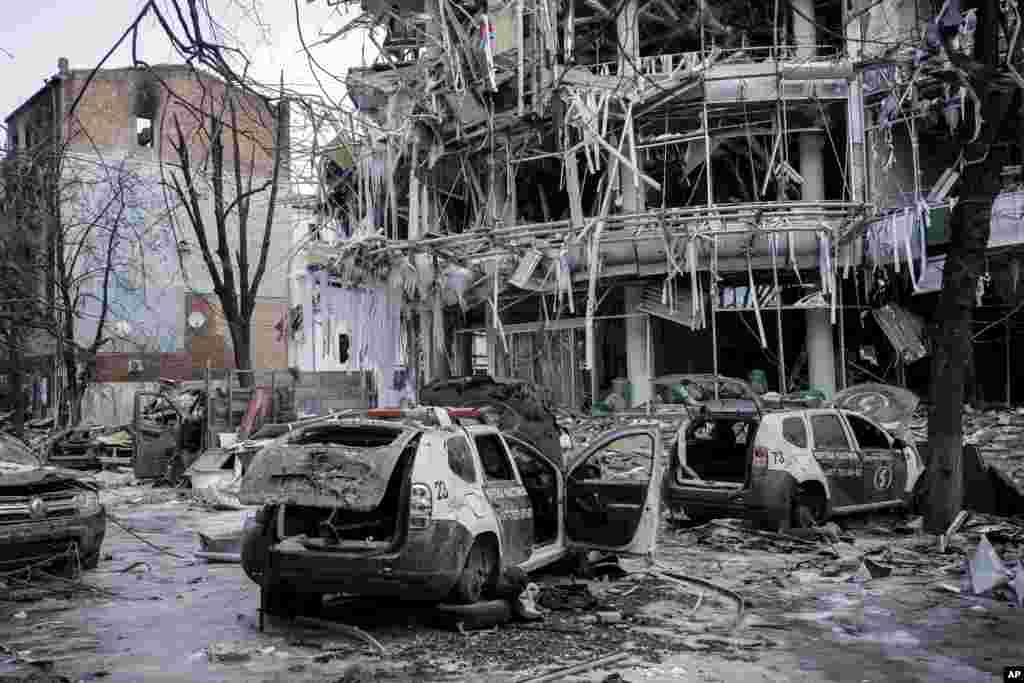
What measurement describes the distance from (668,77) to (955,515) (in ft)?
43.5

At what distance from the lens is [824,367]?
73.9ft

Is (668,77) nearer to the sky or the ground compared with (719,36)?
nearer to the ground

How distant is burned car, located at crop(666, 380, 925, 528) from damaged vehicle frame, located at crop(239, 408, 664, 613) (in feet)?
12.1

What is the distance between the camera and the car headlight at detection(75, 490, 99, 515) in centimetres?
945

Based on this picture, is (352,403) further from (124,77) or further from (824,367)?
(124,77)

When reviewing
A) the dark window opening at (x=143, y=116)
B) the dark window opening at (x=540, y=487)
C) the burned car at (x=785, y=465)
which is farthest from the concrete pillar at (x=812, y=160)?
the dark window opening at (x=143, y=116)

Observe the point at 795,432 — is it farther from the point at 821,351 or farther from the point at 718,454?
the point at 821,351

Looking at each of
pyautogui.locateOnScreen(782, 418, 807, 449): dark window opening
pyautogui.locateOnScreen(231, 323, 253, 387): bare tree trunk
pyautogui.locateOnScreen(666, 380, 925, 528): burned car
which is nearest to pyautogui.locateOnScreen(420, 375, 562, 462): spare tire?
pyautogui.locateOnScreen(666, 380, 925, 528): burned car

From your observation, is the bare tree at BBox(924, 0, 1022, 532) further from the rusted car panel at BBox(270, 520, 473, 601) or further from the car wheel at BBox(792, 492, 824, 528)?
the rusted car panel at BBox(270, 520, 473, 601)

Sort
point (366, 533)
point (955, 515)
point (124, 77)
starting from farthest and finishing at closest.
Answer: point (124, 77) < point (955, 515) < point (366, 533)

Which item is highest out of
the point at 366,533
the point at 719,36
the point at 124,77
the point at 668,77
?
the point at 124,77

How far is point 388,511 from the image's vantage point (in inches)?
308

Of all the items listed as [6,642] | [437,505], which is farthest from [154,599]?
[437,505]

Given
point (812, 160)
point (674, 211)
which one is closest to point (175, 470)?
Answer: point (674, 211)
